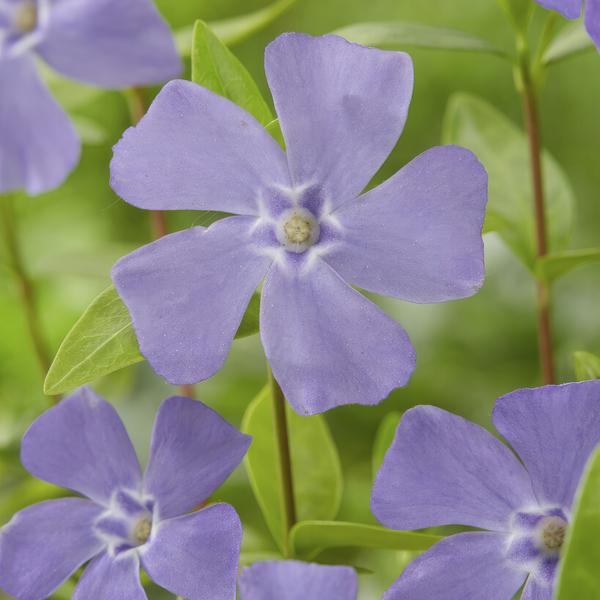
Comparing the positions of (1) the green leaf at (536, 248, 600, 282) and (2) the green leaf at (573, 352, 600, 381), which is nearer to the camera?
Answer: (2) the green leaf at (573, 352, 600, 381)

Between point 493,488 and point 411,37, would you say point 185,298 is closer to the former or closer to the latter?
point 493,488

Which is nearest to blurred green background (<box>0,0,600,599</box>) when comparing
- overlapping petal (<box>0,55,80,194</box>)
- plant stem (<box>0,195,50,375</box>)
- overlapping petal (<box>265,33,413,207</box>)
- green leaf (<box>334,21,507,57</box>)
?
plant stem (<box>0,195,50,375</box>)

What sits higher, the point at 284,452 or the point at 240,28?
the point at 240,28

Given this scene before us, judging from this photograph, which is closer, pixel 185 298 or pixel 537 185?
pixel 185 298

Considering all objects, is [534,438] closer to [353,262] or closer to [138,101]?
[353,262]

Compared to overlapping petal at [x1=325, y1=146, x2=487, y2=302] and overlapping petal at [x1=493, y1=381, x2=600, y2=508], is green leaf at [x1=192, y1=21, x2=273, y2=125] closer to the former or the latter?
overlapping petal at [x1=325, y1=146, x2=487, y2=302]

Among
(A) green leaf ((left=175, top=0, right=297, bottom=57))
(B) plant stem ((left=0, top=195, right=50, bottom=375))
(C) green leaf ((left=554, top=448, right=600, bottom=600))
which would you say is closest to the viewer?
(C) green leaf ((left=554, top=448, right=600, bottom=600))

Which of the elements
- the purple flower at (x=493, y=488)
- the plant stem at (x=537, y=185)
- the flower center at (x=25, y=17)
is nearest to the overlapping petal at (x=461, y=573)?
the purple flower at (x=493, y=488)

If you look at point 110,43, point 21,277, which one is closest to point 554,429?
point 110,43
